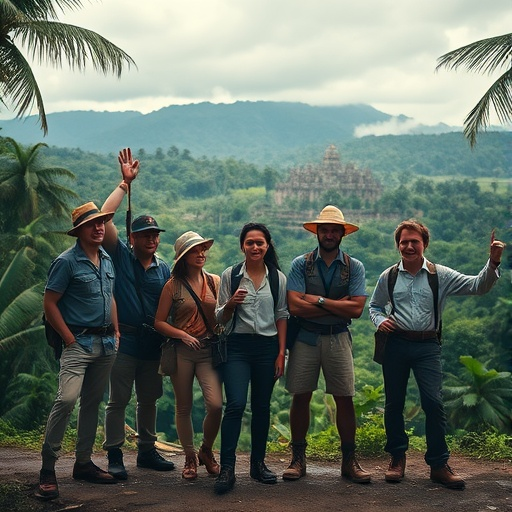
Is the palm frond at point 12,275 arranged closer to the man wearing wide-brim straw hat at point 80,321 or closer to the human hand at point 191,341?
the man wearing wide-brim straw hat at point 80,321

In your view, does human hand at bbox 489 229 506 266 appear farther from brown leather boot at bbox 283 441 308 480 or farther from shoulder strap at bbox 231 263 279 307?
brown leather boot at bbox 283 441 308 480

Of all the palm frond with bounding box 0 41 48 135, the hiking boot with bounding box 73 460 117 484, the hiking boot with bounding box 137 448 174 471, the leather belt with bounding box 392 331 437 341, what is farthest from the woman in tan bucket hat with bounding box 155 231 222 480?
the palm frond with bounding box 0 41 48 135

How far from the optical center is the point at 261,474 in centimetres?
502

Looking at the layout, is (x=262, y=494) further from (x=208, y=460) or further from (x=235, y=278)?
(x=235, y=278)

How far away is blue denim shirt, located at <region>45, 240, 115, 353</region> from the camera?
15.5ft

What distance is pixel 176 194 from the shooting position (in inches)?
3762

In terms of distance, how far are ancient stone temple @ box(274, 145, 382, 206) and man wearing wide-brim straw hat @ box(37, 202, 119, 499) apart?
9630 cm

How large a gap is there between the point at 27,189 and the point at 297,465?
1794cm

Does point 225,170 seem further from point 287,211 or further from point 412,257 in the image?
point 412,257

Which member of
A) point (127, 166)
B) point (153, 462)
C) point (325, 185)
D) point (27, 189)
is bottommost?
point (153, 462)

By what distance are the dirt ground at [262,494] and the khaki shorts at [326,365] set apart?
1.77 ft

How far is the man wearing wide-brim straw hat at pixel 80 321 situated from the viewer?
15.5 ft

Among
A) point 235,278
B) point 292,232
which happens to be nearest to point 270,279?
point 235,278

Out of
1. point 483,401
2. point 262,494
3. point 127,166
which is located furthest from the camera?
point 483,401
